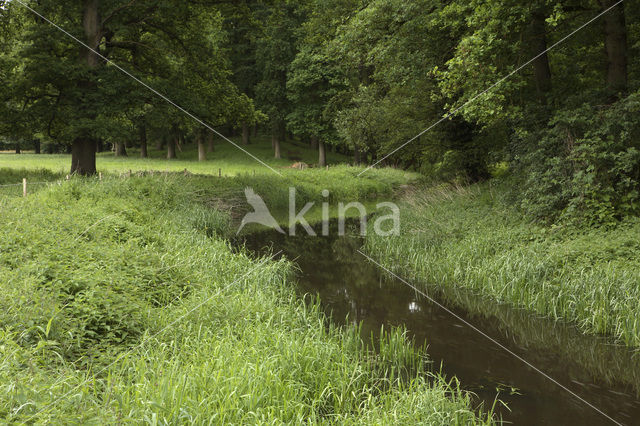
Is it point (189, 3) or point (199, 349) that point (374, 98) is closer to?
point (189, 3)

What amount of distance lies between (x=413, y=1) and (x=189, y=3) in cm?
1018

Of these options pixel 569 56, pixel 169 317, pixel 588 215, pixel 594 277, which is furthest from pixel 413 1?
pixel 169 317

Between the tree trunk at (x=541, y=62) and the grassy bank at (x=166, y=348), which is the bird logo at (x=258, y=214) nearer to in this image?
the grassy bank at (x=166, y=348)

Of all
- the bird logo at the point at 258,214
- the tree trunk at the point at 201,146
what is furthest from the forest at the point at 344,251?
the tree trunk at the point at 201,146

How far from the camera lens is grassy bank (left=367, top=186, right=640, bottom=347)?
25.0 feet

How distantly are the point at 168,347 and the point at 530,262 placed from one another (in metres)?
Result: 7.14

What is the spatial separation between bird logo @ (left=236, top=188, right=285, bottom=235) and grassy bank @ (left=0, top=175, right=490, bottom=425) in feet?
27.3

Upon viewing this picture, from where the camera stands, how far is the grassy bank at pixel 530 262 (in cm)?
761

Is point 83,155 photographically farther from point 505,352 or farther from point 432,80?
point 505,352

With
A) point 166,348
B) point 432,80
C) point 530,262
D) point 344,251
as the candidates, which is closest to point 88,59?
point 344,251

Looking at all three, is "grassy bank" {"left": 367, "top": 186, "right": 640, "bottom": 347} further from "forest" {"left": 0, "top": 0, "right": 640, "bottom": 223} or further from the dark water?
"forest" {"left": 0, "top": 0, "right": 640, "bottom": 223}

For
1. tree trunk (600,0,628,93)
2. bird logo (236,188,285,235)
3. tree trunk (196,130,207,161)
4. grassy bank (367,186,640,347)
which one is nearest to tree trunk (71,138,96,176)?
bird logo (236,188,285,235)

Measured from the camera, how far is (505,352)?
6.93 m

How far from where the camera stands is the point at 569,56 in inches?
653
